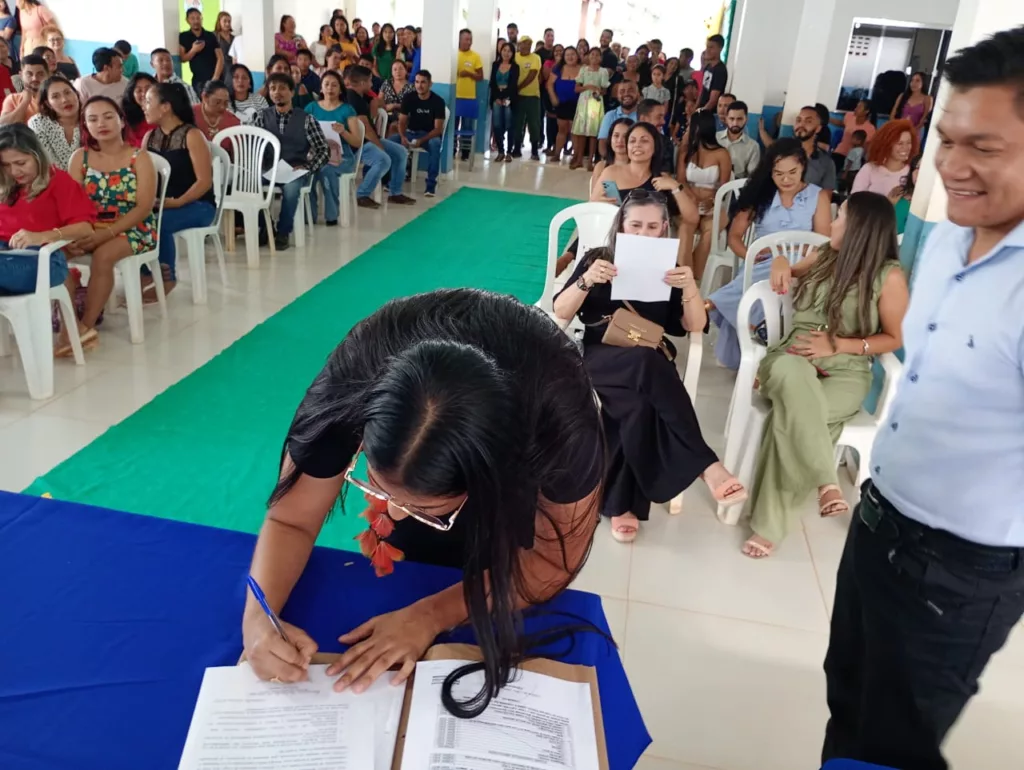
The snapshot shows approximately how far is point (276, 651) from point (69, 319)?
8.69 feet

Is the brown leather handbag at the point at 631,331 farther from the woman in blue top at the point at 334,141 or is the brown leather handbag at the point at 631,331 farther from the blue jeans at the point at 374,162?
the blue jeans at the point at 374,162

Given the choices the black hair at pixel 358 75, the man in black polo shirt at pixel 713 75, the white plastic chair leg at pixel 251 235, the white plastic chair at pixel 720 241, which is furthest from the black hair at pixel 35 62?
the man in black polo shirt at pixel 713 75

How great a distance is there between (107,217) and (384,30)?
24.5ft

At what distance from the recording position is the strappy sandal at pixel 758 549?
2389mm

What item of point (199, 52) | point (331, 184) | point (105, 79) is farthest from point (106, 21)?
point (331, 184)

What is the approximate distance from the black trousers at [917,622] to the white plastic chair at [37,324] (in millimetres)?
2783

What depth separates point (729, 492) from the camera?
2373 mm

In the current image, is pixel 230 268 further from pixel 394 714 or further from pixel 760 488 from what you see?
pixel 394 714

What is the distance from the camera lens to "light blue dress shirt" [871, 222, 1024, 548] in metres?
1.06

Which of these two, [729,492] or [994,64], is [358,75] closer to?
[729,492]

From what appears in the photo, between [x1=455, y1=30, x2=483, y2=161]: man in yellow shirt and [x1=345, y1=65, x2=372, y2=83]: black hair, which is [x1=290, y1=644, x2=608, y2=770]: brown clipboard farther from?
[x1=455, y1=30, x2=483, y2=161]: man in yellow shirt

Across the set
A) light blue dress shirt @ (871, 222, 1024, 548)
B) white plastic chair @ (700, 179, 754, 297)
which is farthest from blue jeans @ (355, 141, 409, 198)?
light blue dress shirt @ (871, 222, 1024, 548)

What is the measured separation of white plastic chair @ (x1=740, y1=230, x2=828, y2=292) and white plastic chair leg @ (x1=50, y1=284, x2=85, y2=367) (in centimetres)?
269

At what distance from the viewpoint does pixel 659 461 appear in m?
2.37
